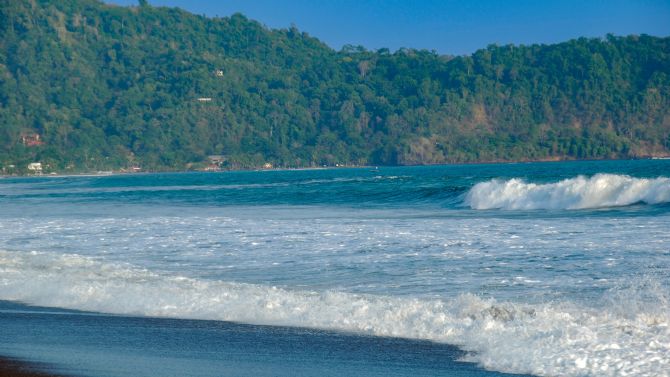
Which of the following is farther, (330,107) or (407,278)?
(330,107)

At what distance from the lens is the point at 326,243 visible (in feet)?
61.3

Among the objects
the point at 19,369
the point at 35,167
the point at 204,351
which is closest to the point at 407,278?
the point at 204,351

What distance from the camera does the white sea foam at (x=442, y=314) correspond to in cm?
836

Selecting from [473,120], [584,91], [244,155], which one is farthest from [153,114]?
[584,91]

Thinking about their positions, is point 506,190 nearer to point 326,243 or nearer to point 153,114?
point 326,243

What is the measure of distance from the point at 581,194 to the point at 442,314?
22.7 meters

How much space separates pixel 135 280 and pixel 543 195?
70.8ft

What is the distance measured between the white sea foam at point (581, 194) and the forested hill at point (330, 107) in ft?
436

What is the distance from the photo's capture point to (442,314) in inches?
402

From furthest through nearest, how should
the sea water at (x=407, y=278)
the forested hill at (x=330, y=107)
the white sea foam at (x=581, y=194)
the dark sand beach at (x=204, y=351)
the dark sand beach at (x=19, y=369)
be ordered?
the forested hill at (x=330, y=107)
the white sea foam at (x=581, y=194)
the sea water at (x=407, y=278)
the dark sand beach at (x=204, y=351)
the dark sand beach at (x=19, y=369)

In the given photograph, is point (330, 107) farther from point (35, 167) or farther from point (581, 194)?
point (581, 194)

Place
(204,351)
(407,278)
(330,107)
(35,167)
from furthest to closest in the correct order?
1. (330,107)
2. (35,167)
3. (407,278)
4. (204,351)

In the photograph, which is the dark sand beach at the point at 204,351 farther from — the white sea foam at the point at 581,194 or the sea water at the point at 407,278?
the white sea foam at the point at 581,194

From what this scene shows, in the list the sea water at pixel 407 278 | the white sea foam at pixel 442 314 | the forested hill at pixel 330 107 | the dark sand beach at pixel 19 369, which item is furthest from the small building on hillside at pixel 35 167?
the dark sand beach at pixel 19 369
